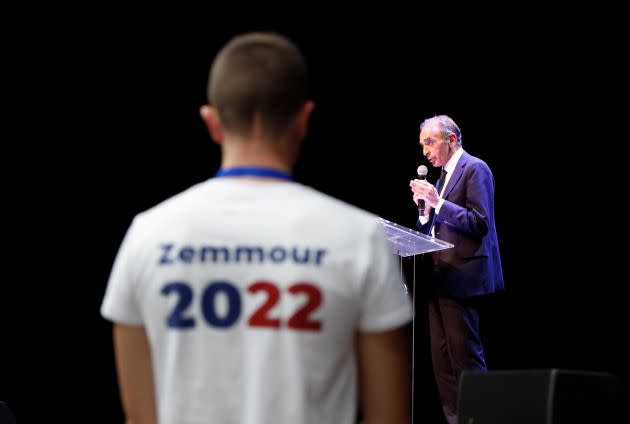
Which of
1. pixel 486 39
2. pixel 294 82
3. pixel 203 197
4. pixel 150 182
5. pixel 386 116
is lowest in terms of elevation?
pixel 203 197

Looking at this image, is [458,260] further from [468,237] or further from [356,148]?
[356,148]

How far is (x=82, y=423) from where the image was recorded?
16.7ft

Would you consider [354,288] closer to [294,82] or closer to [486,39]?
[294,82]

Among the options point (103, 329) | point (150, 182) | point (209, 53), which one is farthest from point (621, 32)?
point (103, 329)

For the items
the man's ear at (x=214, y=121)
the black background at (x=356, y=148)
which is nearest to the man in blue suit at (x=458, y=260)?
the black background at (x=356, y=148)

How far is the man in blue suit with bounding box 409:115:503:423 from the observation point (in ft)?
13.7

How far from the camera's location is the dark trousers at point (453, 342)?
169 inches

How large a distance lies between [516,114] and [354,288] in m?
4.66

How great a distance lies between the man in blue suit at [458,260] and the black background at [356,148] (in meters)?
1.08

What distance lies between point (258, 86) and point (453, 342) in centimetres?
331

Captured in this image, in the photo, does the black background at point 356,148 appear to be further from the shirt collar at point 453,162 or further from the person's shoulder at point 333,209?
the person's shoulder at point 333,209

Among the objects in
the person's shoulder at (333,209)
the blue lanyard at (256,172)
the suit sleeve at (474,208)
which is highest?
the suit sleeve at (474,208)

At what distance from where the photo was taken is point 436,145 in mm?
4465

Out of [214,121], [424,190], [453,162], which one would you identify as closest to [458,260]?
[424,190]
